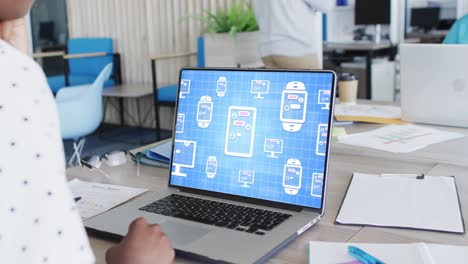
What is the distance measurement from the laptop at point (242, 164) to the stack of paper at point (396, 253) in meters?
0.07

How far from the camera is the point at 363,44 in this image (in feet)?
20.0

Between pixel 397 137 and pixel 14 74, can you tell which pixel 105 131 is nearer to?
pixel 397 137

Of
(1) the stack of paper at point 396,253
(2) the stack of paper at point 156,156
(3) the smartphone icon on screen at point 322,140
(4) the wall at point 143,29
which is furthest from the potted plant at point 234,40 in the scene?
(1) the stack of paper at point 396,253

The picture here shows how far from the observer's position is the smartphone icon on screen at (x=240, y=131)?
1.15 meters

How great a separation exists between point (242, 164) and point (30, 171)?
607 millimetres

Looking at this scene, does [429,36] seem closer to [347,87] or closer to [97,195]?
[347,87]

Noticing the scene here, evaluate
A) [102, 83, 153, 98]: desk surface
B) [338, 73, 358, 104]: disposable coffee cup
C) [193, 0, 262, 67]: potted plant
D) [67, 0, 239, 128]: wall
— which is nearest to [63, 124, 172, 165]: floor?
[67, 0, 239, 128]: wall

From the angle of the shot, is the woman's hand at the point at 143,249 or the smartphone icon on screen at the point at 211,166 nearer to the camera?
the woman's hand at the point at 143,249

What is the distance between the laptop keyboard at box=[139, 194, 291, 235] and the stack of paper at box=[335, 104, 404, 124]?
3.51 feet

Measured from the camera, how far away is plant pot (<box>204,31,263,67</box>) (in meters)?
4.53

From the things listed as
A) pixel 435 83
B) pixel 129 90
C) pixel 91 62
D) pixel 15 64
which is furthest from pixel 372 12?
pixel 15 64

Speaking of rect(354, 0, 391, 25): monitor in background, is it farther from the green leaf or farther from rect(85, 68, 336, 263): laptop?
rect(85, 68, 336, 263): laptop

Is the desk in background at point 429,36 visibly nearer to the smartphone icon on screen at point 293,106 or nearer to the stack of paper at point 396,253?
the smartphone icon on screen at point 293,106

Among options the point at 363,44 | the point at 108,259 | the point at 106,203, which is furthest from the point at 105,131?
the point at 108,259
